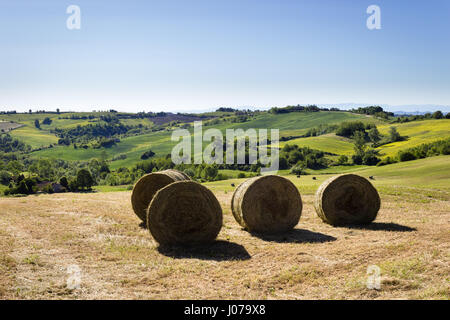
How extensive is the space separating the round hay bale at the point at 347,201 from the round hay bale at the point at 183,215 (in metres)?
5.87

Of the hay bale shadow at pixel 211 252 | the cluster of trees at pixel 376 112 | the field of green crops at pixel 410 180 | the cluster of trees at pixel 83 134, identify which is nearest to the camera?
the hay bale shadow at pixel 211 252

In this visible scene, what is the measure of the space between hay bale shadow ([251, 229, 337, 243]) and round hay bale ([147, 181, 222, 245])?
92.1 inches

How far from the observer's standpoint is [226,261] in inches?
439

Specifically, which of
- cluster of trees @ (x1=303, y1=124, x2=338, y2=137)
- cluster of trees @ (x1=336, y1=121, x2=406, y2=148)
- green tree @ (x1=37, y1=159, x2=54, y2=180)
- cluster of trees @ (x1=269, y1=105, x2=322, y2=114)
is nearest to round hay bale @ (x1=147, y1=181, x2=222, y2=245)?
green tree @ (x1=37, y1=159, x2=54, y2=180)

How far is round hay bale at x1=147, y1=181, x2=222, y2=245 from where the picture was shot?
12.8 m

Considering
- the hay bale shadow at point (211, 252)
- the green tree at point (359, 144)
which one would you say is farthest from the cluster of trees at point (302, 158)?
the hay bale shadow at point (211, 252)

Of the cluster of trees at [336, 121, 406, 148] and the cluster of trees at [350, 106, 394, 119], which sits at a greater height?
the cluster of trees at [350, 106, 394, 119]

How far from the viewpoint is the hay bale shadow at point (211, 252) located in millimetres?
11688

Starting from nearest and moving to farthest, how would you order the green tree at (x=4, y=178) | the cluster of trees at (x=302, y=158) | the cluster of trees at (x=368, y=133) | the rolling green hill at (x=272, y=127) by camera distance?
the cluster of trees at (x=302, y=158) < the green tree at (x=4, y=178) < the cluster of trees at (x=368, y=133) < the rolling green hill at (x=272, y=127)

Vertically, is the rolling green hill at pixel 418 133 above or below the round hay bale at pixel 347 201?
above

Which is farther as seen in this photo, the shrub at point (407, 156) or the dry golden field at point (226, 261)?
the shrub at point (407, 156)

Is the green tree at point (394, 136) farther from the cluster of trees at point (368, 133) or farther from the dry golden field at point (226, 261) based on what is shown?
the dry golden field at point (226, 261)

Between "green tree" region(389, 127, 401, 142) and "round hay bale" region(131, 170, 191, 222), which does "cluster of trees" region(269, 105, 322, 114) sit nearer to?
"green tree" region(389, 127, 401, 142)

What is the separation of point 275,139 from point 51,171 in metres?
64.2
